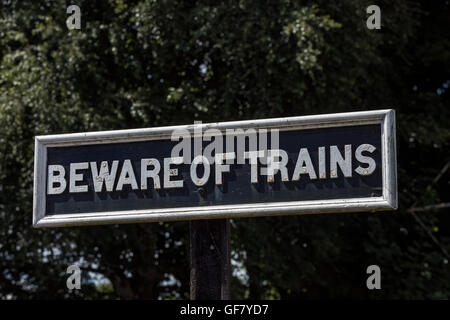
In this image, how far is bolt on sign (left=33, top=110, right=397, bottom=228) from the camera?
320cm

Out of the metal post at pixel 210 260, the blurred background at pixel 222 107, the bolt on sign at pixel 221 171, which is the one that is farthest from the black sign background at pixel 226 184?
the blurred background at pixel 222 107

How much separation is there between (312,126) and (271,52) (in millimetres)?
6702

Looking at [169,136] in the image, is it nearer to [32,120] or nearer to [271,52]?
[271,52]

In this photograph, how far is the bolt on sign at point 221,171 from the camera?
3.20 meters

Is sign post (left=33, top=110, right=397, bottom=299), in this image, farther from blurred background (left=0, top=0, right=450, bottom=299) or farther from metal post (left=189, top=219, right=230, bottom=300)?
blurred background (left=0, top=0, right=450, bottom=299)

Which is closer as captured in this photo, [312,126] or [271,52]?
[312,126]

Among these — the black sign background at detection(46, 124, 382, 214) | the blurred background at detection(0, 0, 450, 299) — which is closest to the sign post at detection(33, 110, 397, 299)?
the black sign background at detection(46, 124, 382, 214)

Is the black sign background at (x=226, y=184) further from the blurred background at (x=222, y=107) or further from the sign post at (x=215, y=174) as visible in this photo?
the blurred background at (x=222, y=107)

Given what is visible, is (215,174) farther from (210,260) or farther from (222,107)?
(222,107)

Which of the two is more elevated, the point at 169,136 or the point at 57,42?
the point at 57,42

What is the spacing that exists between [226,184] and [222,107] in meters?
7.05

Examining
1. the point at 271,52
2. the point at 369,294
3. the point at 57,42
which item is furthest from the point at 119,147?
the point at 369,294

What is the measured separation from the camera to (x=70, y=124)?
9.94 meters

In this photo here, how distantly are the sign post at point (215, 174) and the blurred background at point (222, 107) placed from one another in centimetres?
624
